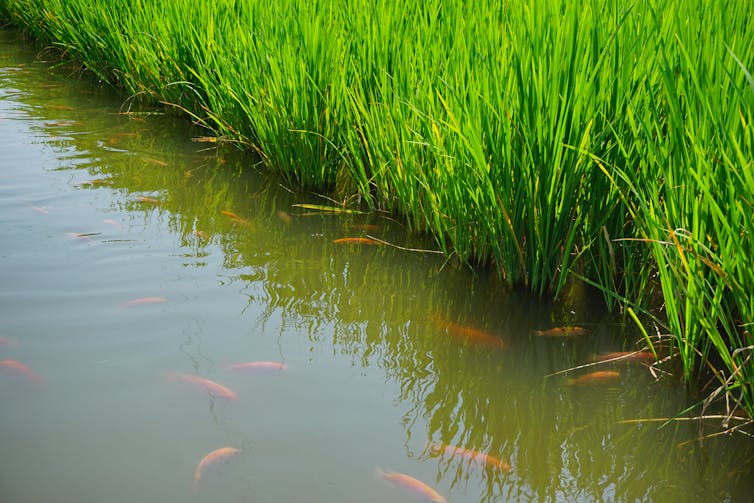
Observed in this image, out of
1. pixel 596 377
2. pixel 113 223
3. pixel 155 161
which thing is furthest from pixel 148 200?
pixel 596 377

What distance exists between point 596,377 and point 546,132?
0.70 m

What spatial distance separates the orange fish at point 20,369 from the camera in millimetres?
1968

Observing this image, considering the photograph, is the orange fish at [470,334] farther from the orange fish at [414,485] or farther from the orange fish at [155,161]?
the orange fish at [155,161]

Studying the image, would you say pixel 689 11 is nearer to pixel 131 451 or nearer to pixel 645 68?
pixel 645 68

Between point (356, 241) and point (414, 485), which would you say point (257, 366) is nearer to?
point (414, 485)

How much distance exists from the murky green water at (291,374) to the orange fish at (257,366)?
0.7 inches

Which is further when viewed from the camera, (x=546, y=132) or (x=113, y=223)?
(x=113, y=223)

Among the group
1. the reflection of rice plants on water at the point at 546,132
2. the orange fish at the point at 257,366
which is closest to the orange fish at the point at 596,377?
the reflection of rice plants on water at the point at 546,132

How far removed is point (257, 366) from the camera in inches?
80.0

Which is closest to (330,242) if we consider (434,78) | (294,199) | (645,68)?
(294,199)

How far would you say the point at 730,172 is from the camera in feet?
5.64

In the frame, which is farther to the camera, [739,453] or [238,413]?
[238,413]

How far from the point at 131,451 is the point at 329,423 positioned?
443 millimetres

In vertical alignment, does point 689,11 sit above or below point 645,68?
above
